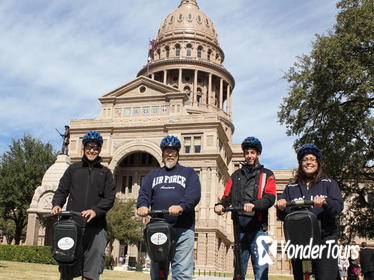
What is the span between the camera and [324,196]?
6367 mm

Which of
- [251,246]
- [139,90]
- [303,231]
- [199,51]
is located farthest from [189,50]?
[303,231]

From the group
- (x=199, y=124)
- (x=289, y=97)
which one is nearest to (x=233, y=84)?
(x=199, y=124)

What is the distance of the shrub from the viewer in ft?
106

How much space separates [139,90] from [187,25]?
103 ft

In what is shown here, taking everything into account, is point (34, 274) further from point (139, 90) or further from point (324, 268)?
point (139, 90)

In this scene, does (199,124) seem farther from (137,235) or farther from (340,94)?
(340,94)

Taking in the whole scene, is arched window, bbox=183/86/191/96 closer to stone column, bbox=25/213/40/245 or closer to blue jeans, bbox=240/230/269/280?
stone column, bbox=25/213/40/245

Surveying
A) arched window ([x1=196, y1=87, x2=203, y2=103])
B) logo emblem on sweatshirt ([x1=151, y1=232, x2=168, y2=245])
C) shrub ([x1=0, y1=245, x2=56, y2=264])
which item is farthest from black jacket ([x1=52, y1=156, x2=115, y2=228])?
arched window ([x1=196, y1=87, x2=203, y2=103])

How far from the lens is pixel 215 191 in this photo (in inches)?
1973

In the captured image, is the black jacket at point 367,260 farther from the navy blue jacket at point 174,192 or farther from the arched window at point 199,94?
the arched window at point 199,94

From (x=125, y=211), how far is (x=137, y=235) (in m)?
2.48

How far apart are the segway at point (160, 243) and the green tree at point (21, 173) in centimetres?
5101

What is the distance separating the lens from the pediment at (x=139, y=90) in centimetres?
5634

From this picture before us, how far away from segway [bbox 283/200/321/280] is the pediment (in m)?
50.9
